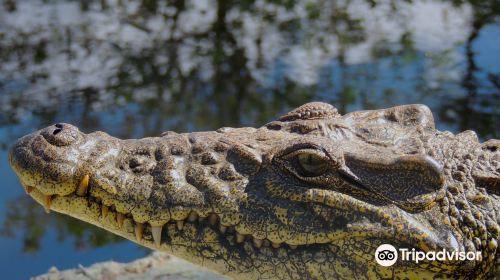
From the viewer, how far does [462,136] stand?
332 centimetres

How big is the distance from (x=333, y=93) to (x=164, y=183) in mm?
5036

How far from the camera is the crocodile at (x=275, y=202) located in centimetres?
286

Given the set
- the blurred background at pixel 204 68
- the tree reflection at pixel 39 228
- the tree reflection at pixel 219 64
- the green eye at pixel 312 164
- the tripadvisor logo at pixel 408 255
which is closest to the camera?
the tripadvisor logo at pixel 408 255

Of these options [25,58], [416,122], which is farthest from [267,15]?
[416,122]

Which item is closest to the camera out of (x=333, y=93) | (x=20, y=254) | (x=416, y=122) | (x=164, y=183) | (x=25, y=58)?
(x=164, y=183)

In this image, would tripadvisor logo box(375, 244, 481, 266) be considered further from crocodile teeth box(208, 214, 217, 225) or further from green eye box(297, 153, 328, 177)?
crocodile teeth box(208, 214, 217, 225)

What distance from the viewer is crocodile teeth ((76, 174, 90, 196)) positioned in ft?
9.46

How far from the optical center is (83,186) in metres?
2.90

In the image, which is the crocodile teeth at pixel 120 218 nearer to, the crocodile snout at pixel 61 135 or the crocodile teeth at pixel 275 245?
the crocodile snout at pixel 61 135

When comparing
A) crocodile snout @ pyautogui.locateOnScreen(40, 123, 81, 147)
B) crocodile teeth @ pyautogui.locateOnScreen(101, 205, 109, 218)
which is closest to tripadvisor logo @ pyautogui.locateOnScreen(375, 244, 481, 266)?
crocodile teeth @ pyautogui.locateOnScreen(101, 205, 109, 218)

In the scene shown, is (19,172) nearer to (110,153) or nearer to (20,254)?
(110,153)

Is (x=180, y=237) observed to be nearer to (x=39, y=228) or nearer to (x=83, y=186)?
(x=83, y=186)

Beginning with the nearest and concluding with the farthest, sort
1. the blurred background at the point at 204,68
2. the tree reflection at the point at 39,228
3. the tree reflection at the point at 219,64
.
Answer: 1. the tree reflection at the point at 39,228
2. the blurred background at the point at 204,68
3. the tree reflection at the point at 219,64

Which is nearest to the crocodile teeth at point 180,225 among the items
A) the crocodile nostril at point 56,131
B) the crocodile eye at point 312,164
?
the crocodile eye at point 312,164
